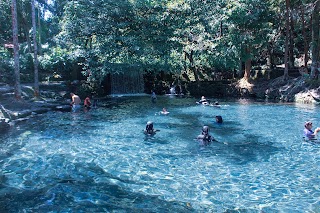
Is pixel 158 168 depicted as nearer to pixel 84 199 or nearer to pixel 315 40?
pixel 84 199

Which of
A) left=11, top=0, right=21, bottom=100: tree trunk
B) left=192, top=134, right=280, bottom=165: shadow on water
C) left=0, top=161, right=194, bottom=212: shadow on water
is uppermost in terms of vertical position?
left=11, top=0, right=21, bottom=100: tree trunk

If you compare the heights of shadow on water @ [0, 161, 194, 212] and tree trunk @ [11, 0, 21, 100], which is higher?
tree trunk @ [11, 0, 21, 100]

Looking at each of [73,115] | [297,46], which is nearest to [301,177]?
[73,115]

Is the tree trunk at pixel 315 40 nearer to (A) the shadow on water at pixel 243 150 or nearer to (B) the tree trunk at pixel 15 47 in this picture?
(A) the shadow on water at pixel 243 150

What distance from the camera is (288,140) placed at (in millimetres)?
12602


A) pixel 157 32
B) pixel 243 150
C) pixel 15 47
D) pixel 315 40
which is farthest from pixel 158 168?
pixel 315 40

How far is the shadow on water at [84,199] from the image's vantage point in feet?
21.8

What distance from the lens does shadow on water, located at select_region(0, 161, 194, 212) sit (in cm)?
665

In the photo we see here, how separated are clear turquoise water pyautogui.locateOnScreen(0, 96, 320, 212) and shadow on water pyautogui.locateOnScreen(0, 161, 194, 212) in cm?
2

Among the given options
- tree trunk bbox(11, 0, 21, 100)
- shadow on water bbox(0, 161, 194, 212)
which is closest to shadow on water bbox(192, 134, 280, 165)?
shadow on water bbox(0, 161, 194, 212)

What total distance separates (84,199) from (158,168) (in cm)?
285

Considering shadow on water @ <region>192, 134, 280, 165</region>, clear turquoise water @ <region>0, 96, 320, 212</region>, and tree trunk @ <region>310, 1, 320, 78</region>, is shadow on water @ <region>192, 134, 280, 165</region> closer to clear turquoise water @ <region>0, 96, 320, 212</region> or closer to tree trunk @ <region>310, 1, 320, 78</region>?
clear turquoise water @ <region>0, 96, 320, 212</region>

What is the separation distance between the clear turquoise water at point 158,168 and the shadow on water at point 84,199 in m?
0.02

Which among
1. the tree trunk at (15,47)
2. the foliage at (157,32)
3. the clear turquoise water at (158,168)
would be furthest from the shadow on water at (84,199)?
the foliage at (157,32)
